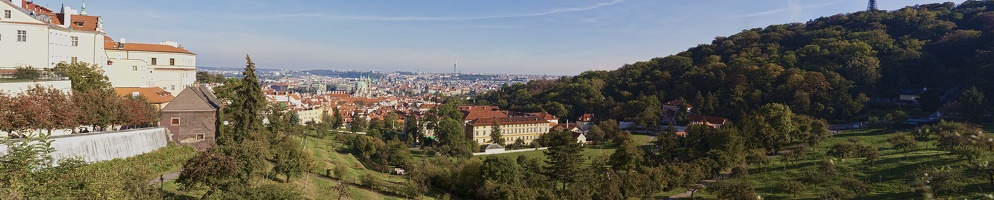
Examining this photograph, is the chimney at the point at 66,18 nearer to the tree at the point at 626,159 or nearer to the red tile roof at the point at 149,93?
the red tile roof at the point at 149,93

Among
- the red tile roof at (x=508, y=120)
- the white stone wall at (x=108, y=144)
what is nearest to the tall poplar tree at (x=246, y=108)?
the white stone wall at (x=108, y=144)

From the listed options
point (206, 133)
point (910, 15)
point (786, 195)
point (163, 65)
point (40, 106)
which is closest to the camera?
point (40, 106)

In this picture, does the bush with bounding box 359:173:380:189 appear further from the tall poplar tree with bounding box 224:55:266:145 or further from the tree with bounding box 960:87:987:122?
the tree with bounding box 960:87:987:122

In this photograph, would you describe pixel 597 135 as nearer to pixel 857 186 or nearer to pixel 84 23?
pixel 857 186

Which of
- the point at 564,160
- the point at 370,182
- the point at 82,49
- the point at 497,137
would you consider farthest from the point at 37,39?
the point at 497,137

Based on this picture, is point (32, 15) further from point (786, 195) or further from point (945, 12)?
point (945, 12)

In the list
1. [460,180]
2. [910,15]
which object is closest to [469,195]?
[460,180]

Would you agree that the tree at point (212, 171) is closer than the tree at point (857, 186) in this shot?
Yes
